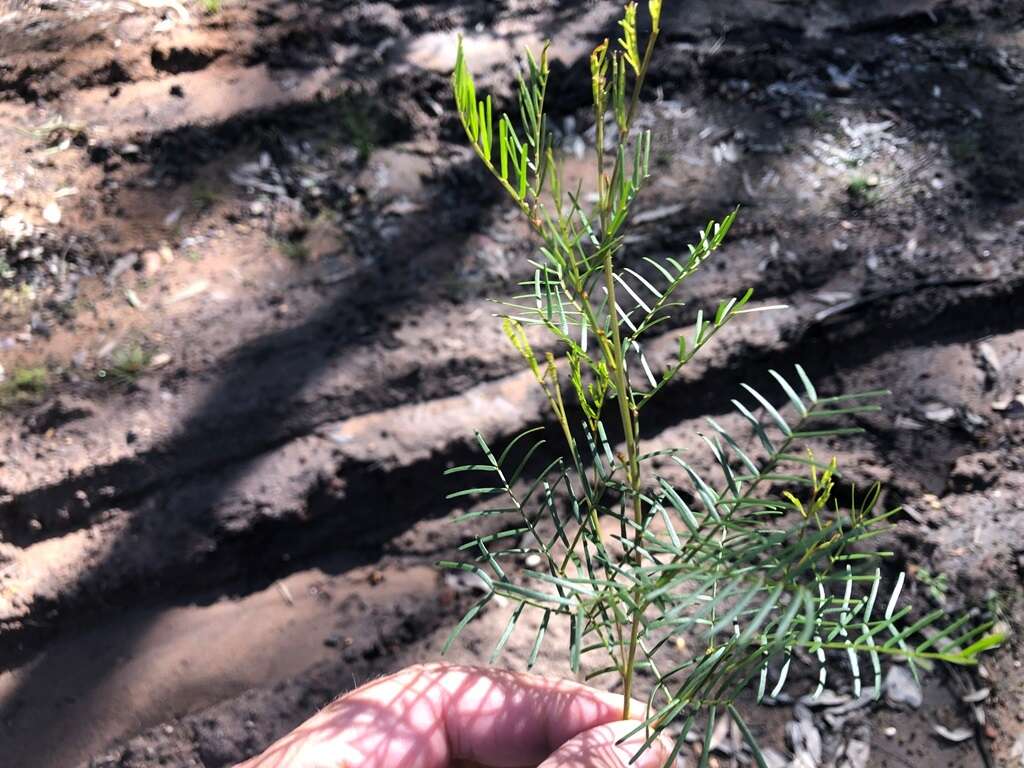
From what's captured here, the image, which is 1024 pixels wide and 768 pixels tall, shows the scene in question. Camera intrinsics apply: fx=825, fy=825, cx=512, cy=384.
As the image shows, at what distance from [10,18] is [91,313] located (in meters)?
1.68

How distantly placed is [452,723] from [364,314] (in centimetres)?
161

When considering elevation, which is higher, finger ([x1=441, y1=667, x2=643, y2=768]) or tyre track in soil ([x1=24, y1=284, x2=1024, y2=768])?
finger ([x1=441, y1=667, x2=643, y2=768])

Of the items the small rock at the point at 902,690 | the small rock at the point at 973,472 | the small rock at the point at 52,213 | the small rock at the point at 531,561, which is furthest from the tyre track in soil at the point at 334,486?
the small rock at the point at 52,213

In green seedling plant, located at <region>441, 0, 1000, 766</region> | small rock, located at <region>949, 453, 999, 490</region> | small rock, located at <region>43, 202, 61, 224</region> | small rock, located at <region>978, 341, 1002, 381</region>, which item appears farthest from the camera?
small rock, located at <region>43, 202, 61, 224</region>

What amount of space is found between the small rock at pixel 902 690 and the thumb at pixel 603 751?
106cm

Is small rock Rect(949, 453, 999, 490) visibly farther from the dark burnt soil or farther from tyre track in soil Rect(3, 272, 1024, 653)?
tyre track in soil Rect(3, 272, 1024, 653)

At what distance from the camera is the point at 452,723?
161cm

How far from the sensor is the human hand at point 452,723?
1504 millimetres

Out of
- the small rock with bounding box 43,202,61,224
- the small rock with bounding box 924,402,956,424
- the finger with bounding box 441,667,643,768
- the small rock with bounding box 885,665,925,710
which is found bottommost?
the small rock with bounding box 885,665,925,710

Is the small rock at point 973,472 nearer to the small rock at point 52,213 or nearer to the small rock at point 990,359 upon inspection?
the small rock at point 990,359

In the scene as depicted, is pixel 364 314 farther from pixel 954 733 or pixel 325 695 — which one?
pixel 954 733

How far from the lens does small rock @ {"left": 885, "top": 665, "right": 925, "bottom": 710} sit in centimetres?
225

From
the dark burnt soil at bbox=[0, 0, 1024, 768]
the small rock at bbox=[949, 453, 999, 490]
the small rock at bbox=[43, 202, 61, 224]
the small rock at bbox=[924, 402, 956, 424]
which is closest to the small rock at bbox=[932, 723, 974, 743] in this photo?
the dark burnt soil at bbox=[0, 0, 1024, 768]

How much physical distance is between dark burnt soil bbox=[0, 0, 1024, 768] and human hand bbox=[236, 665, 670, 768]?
28.8 inches
